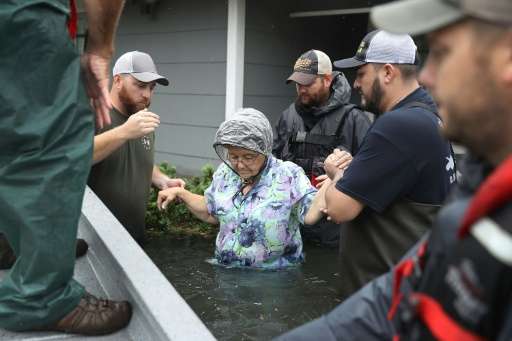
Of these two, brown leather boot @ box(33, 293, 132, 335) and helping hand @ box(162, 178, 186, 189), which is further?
helping hand @ box(162, 178, 186, 189)

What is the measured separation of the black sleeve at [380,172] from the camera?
268 cm

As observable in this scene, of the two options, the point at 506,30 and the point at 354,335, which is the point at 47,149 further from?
the point at 506,30

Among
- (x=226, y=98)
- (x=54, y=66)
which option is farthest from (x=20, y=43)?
(x=226, y=98)

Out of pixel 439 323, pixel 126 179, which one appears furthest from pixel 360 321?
pixel 126 179

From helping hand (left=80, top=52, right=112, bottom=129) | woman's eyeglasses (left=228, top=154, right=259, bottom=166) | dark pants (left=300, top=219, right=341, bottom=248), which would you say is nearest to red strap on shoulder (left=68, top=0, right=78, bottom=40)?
helping hand (left=80, top=52, right=112, bottom=129)

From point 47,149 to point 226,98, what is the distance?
6.43 m

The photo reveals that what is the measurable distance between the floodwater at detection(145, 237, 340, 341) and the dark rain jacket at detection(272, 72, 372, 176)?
1.12 meters

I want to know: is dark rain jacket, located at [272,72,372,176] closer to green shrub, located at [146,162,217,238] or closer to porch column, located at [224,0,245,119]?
green shrub, located at [146,162,217,238]

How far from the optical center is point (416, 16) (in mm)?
1104

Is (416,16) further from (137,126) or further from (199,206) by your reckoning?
(199,206)

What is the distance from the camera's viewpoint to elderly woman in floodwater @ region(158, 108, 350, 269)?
378 centimetres

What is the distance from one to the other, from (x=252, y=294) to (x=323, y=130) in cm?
220

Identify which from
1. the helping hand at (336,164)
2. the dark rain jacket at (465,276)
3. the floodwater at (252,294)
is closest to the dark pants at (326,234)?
the floodwater at (252,294)

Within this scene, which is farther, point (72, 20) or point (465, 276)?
point (72, 20)
